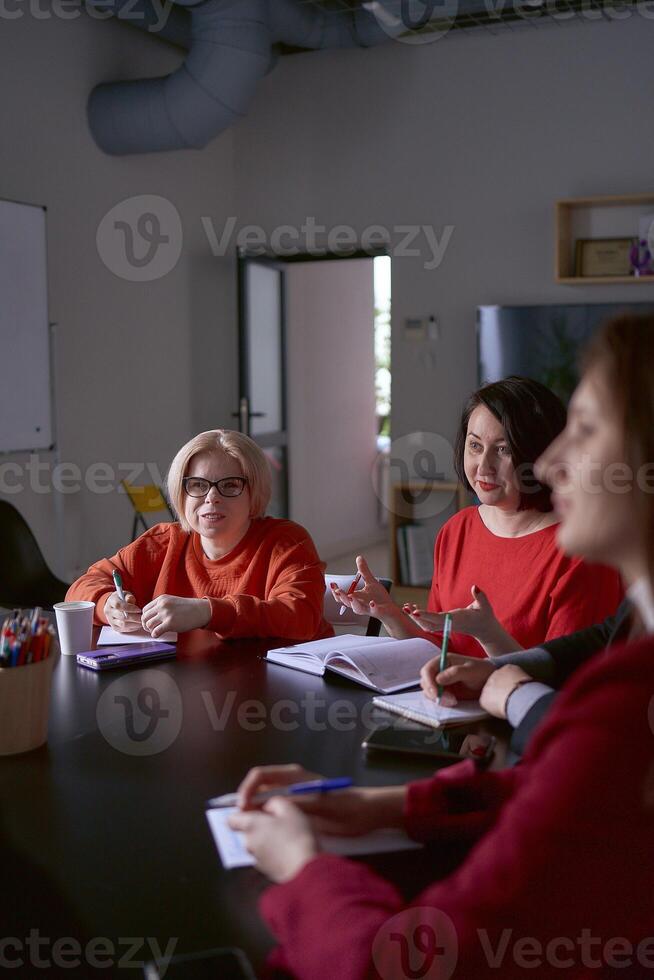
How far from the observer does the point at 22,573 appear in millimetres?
3537

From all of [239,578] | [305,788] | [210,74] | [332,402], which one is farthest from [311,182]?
[305,788]

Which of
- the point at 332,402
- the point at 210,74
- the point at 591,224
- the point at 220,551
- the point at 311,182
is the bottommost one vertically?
the point at 220,551

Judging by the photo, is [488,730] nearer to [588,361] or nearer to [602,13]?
[588,361]

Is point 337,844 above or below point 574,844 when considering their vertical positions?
below

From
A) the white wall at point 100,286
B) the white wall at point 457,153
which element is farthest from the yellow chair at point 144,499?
the white wall at point 457,153

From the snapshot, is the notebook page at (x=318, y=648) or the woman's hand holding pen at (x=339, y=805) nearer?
the woman's hand holding pen at (x=339, y=805)

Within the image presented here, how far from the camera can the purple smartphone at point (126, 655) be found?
72.1 inches

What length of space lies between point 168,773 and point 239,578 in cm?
102

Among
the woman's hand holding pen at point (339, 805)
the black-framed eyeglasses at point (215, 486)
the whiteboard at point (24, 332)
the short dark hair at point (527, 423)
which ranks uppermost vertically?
the whiteboard at point (24, 332)

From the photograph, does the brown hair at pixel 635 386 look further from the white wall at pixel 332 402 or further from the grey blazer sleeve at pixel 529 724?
the white wall at pixel 332 402

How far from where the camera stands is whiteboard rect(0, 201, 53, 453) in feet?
14.3

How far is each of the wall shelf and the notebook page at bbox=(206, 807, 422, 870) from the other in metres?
4.34

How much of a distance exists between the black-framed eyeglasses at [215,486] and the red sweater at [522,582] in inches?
20.3

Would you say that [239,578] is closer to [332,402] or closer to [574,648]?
[574,648]
